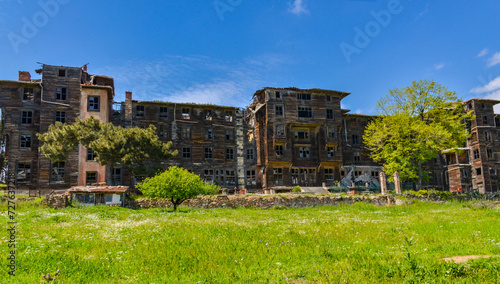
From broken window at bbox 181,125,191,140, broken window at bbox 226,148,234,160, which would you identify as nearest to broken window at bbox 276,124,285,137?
broken window at bbox 226,148,234,160

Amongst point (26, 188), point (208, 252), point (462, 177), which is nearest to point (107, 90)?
point (26, 188)

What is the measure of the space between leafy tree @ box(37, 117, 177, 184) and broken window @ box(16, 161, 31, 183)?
8.13 meters

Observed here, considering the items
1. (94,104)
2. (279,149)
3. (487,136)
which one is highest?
(94,104)

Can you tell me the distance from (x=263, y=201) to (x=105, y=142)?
18.8 meters

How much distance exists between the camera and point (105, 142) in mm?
40406

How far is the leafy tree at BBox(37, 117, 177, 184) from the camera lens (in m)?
40.8

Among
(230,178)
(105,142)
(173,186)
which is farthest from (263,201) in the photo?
(230,178)

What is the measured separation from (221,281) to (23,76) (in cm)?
5618

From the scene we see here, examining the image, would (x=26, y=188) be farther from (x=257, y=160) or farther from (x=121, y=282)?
(x=121, y=282)

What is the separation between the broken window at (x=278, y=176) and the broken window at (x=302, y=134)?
6418mm

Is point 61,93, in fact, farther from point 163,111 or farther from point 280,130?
point 280,130

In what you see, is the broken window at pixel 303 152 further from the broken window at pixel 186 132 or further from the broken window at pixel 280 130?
the broken window at pixel 186 132

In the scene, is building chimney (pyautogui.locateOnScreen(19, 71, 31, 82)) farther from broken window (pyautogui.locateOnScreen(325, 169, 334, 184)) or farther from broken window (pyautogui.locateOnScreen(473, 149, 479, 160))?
broken window (pyautogui.locateOnScreen(473, 149, 479, 160))

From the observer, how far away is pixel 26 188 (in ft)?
156
